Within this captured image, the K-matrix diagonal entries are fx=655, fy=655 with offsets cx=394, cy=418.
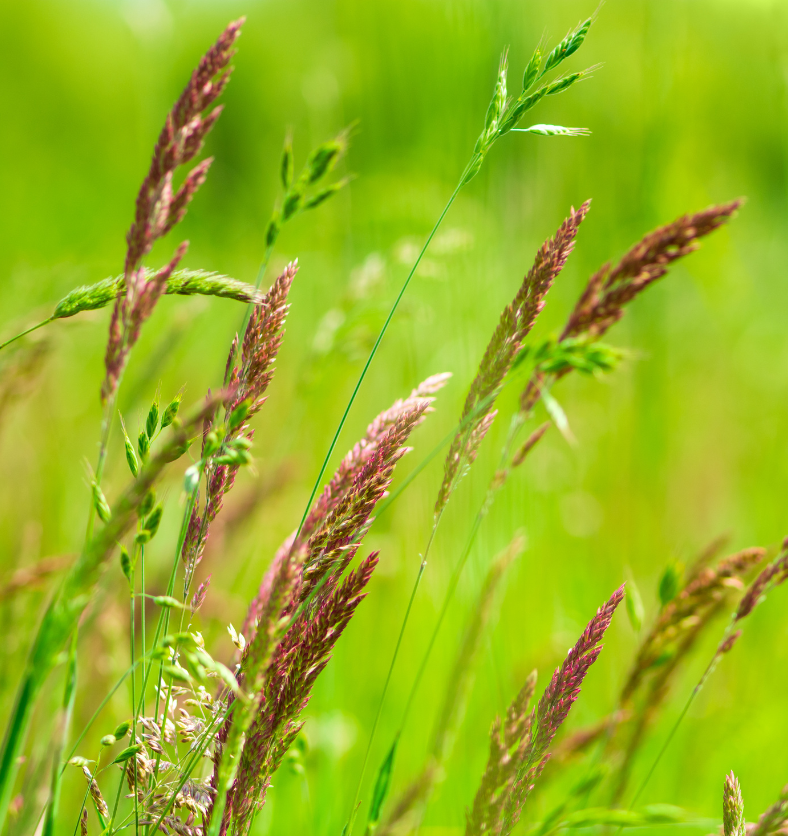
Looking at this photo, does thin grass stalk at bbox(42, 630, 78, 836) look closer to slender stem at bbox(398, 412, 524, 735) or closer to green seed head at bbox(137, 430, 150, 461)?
green seed head at bbox(137, 430, 150, 461)

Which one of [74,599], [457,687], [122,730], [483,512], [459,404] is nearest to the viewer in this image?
[74,599]

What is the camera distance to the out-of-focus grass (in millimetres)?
1091

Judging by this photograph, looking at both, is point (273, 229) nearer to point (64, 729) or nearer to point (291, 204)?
point (291, 204)

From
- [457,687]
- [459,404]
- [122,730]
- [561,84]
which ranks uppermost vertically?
[561,84]

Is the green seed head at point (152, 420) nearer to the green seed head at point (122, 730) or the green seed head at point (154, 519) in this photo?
the green seed head at point (154, 519)

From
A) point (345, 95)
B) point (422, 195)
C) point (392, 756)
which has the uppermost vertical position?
point (345, 95)

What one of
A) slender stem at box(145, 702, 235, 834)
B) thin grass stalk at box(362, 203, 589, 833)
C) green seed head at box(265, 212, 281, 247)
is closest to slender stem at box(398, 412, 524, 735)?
thin grass stalk at box(362, 203, 589, 833)

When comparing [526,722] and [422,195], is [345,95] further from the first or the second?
[526,722]

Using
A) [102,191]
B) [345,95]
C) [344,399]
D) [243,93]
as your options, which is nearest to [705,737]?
[344,399]

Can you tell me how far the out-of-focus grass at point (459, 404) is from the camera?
1091 mm

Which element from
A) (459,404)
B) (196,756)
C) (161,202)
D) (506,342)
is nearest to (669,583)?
(506,342)

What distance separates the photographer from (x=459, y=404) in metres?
1.58

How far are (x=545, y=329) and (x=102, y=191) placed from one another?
514cm

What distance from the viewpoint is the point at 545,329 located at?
246 centimetres
